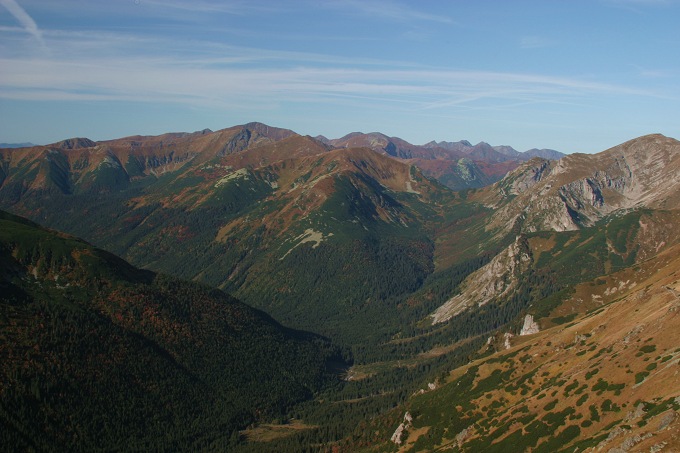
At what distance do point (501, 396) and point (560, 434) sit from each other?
54536 millimetres

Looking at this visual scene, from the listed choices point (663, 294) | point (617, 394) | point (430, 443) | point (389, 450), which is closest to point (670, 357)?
point (617, 394)

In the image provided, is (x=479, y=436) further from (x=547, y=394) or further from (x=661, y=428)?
(x=661, y=428)

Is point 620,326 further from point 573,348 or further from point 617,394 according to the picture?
point 617,394

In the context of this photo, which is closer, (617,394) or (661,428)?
(661,428)

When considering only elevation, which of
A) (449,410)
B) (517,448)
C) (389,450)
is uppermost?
(517,448)

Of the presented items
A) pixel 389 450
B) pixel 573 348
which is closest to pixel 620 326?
pixel 573 348

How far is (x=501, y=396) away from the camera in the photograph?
187000 millimetres

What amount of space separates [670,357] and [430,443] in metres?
81.3

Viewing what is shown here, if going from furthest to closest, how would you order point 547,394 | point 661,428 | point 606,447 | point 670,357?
point 547,394 → point 670,357 → point 606,447 → point 661,428

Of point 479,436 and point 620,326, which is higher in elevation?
point 620,326

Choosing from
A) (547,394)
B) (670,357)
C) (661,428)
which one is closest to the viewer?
(661,428)

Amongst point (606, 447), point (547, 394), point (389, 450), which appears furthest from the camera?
point (389, 450)

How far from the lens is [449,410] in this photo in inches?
7825

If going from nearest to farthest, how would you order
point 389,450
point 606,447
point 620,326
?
point 606,447 → point 620,326 → point 389,450
